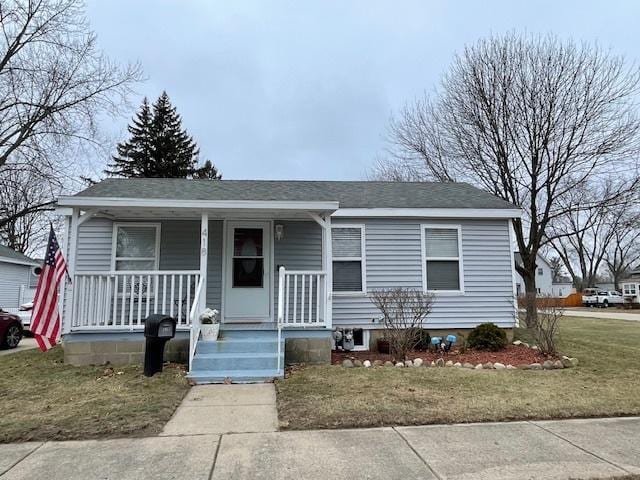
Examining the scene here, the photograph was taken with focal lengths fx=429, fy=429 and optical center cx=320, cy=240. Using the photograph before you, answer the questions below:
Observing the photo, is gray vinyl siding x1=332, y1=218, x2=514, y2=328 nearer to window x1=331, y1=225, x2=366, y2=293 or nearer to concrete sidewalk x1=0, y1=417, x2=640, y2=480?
window x1=331, y1=225, x2=366, y2=293

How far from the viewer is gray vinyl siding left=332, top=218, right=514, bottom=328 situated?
902 cm

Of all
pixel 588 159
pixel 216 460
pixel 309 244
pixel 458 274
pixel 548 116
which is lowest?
pixel 216 460

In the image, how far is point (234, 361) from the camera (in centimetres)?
650

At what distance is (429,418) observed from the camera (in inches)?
174

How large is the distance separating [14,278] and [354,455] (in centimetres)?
2323

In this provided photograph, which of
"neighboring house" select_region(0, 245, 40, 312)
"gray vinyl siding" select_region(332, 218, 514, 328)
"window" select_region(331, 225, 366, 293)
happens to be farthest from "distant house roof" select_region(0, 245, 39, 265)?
"gray vinyl siding" select_region(332, 218, 514, 328)

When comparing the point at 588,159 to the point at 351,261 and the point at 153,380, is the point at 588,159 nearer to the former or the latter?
the point at 351,261

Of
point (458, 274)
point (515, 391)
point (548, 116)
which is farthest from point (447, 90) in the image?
point (515, 391)

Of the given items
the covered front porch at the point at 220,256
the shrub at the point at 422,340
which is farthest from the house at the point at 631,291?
the covered front porch at the point at 220,256

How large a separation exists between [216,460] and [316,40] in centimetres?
1357

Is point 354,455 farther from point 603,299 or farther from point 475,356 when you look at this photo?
point 603,299

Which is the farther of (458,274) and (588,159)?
(588,159)

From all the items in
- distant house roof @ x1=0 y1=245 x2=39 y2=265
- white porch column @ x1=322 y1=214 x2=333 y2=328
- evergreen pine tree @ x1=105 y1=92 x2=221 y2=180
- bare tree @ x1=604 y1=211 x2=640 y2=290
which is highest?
evergreen pine tree @ x1=105 y1=92 x2=221 y2=180

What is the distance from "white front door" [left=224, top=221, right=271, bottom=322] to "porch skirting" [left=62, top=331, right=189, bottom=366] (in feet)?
5.06
